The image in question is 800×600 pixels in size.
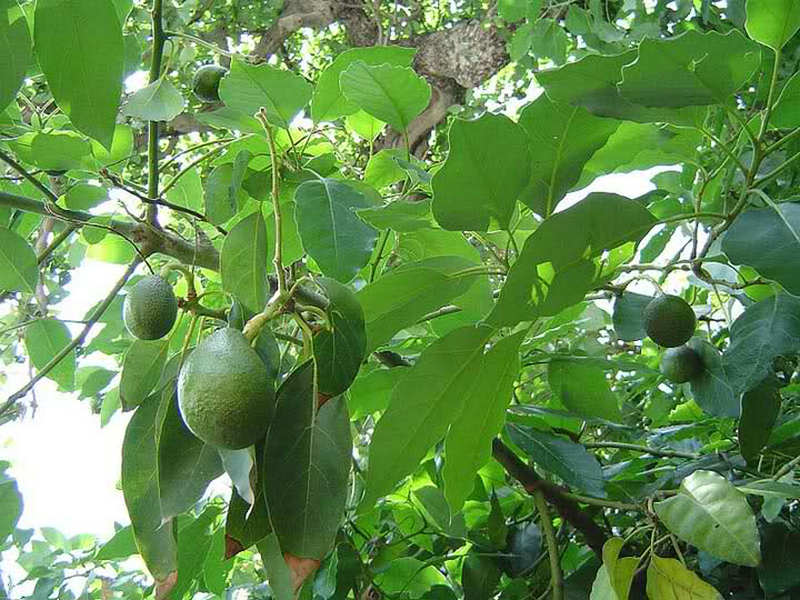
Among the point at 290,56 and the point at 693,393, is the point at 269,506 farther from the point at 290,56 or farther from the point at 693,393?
the point at 290,56

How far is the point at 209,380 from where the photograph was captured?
0.54 m

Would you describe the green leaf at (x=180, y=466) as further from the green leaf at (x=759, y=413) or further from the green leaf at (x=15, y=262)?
the green leaf at (x=759, y=413)

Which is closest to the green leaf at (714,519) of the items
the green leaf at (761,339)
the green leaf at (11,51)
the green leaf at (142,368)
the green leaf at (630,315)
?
the green leaf at (761,339)

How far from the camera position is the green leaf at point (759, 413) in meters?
0.95

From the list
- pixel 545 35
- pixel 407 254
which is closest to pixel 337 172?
pixel 407 254

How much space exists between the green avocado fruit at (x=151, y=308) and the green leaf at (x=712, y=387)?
61 cm

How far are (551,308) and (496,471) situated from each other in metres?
0.61

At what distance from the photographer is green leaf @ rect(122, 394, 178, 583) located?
67cm

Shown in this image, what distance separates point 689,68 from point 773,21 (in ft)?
0.46

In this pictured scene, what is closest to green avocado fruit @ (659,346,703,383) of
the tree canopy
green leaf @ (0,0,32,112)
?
the tree canopy

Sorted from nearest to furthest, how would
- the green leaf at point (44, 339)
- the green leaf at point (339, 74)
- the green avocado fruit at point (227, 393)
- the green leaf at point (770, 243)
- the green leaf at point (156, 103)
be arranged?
the green avocado fruit at point (227, 393)
the green leaf at point (770, 243)
the green leaf at point (156, 103)
the green leaf at point (339, 74)
the green leaf at point (44, 339)

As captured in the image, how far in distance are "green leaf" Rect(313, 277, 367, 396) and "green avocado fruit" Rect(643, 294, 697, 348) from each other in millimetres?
433

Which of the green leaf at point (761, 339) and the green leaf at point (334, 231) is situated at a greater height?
the green leaf at point (334, 231)

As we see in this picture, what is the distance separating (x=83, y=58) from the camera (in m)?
0.67
